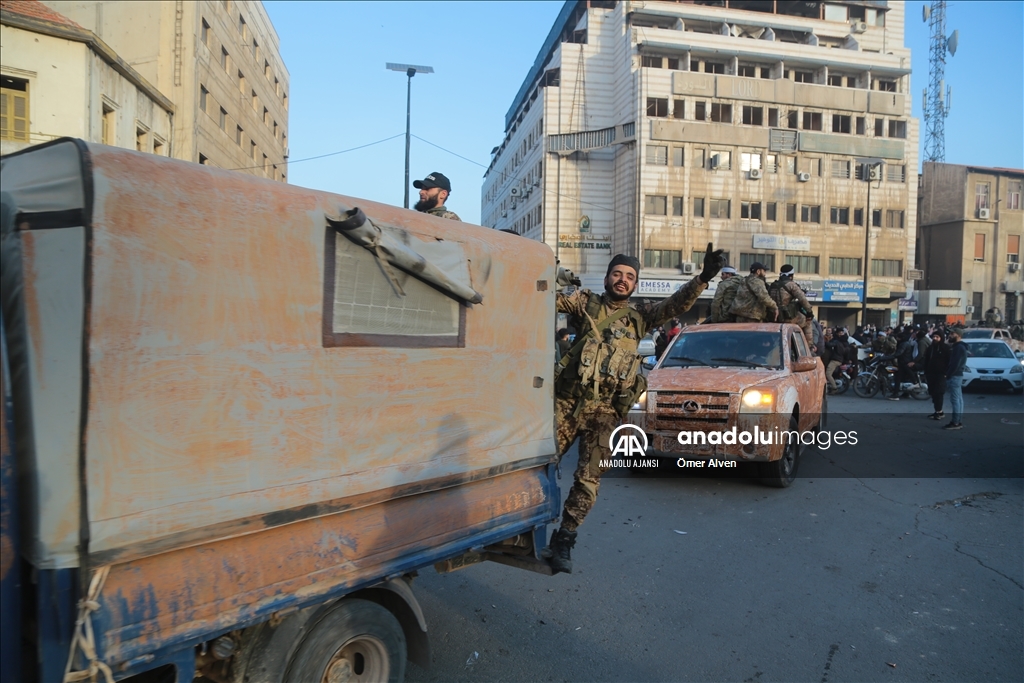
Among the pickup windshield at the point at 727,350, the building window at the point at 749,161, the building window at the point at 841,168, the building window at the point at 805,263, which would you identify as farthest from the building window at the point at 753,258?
the pickup windshield at the point at 727,350

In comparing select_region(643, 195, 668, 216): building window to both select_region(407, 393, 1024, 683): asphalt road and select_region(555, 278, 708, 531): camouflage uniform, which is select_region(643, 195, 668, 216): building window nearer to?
select_region(407, 393, 1024, 683): asphalt road

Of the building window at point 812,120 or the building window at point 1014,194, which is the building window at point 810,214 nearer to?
the building window at point 812,120

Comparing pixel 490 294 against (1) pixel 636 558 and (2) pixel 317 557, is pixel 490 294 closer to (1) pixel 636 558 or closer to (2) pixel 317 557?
(2) pixel 317 557

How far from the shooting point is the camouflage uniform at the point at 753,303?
32.6ft

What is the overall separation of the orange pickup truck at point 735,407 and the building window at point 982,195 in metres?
51.0

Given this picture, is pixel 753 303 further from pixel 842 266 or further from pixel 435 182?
pixel 842 266

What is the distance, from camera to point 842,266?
1832 inches

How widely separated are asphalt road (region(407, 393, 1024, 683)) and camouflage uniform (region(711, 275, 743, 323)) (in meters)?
3.58

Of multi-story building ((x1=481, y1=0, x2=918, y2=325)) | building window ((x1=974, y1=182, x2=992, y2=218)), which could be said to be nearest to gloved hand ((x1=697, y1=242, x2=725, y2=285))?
multi-story building ((x1=481, y1=0, x2=918, y2=325))

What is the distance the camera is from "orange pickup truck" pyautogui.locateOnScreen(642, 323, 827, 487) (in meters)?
7.05

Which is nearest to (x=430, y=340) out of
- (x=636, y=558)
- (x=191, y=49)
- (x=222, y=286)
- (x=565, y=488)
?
(x=222, y=286)

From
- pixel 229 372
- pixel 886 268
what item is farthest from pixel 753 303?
pixel 886 268

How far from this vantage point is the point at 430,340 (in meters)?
2.94

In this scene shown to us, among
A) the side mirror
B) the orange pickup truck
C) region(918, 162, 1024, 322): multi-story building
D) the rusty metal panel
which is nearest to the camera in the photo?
the rusty metal panel
